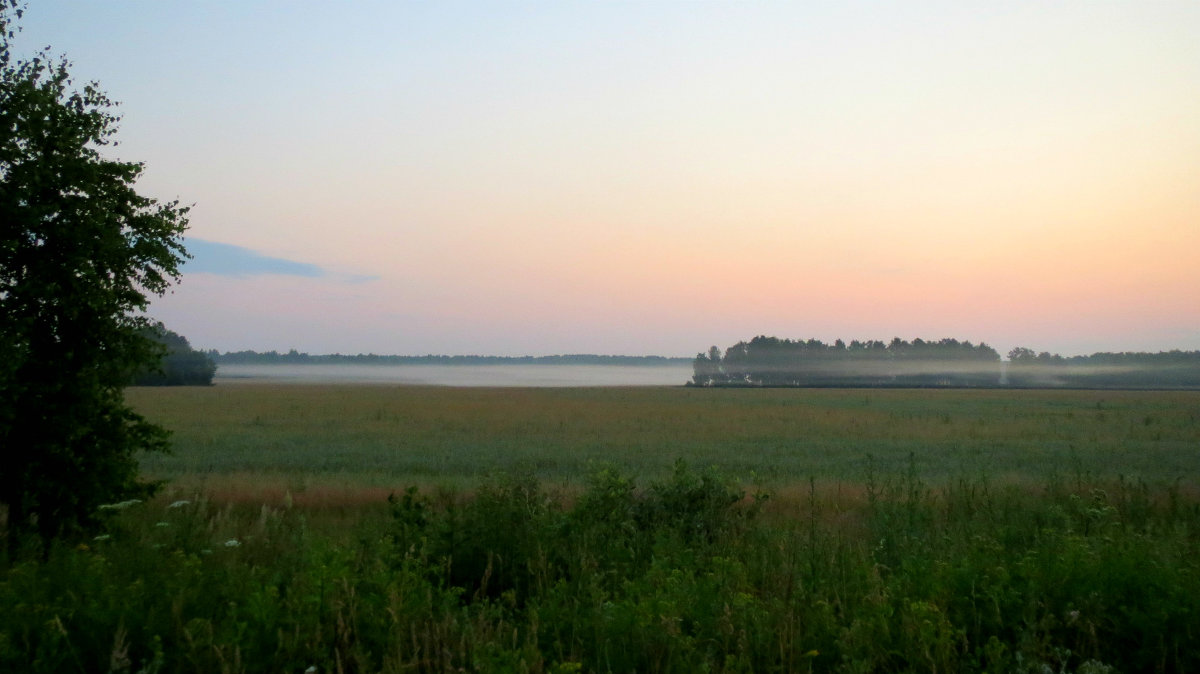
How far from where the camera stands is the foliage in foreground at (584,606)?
4.82m

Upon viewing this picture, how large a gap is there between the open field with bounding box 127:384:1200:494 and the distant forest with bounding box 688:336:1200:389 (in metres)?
88.5

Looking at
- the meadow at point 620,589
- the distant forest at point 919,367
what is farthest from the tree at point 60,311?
the distant forest at point 919,367

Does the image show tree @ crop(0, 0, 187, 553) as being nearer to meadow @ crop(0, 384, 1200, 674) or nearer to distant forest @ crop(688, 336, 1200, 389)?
meadow @ crop(0, 384, 1200, 674)

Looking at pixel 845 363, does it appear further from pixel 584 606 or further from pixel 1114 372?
pixel 584 606

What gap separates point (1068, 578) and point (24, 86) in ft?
37.1

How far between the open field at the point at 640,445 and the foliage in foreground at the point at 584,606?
13.1 feet

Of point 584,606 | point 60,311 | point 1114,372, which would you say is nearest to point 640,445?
point 60,311

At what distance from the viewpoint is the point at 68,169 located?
375 inches

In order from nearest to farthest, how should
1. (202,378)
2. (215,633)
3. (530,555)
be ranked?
1. (215,633)
2. (530,555)
3. (202,378)

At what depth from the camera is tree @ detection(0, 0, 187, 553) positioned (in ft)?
30.1

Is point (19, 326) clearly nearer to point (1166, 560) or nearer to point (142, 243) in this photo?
point (142, 243)

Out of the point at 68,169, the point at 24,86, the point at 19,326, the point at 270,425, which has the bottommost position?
the point at 270,425

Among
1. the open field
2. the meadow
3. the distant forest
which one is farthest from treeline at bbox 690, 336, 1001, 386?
the meadow

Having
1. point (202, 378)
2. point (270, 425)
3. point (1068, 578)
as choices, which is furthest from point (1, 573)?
point (202, 378)
